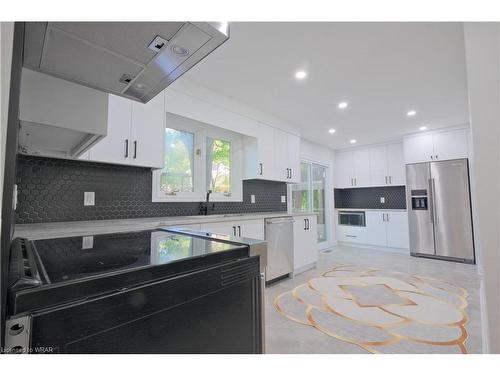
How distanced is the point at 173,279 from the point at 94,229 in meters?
1.30

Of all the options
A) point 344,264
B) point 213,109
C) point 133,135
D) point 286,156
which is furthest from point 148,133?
point 344,264

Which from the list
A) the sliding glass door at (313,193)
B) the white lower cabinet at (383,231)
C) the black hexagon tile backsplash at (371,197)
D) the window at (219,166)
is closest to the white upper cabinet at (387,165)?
the black hexagon tile backsplash at (371,197)

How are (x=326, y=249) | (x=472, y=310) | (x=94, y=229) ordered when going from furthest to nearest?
1. (x=326, y=249)
2. (x=472, y=310)
3. (x=94, y=229)

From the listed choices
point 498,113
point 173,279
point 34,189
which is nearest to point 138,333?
point 173,279

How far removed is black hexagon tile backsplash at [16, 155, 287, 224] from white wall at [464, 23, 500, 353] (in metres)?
2.48

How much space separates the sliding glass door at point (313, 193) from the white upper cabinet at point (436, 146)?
1794mm

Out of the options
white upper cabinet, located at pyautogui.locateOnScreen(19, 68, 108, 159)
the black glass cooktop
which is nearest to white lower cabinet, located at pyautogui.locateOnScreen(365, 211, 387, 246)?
A: the black glass cooktop

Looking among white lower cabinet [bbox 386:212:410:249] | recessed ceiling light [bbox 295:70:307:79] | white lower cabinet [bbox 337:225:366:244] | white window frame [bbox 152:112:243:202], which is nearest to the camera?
recessed ceiling light [bbox 295:70:307:79]

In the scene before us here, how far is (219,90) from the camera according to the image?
2.92 meters

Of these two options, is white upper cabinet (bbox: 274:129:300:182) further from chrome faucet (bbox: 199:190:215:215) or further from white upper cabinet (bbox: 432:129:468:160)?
white upper cabinet (bbox: 432:129:468:160)

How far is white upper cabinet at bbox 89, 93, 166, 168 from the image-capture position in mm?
2025

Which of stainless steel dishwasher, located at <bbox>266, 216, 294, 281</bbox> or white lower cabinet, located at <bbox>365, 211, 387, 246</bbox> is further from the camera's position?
white lower cabinet, located at <bbox>365, 211, 387, 246</bbox>

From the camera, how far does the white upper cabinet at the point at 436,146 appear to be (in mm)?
4312

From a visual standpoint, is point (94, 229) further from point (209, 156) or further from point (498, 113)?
point (498, 113)
